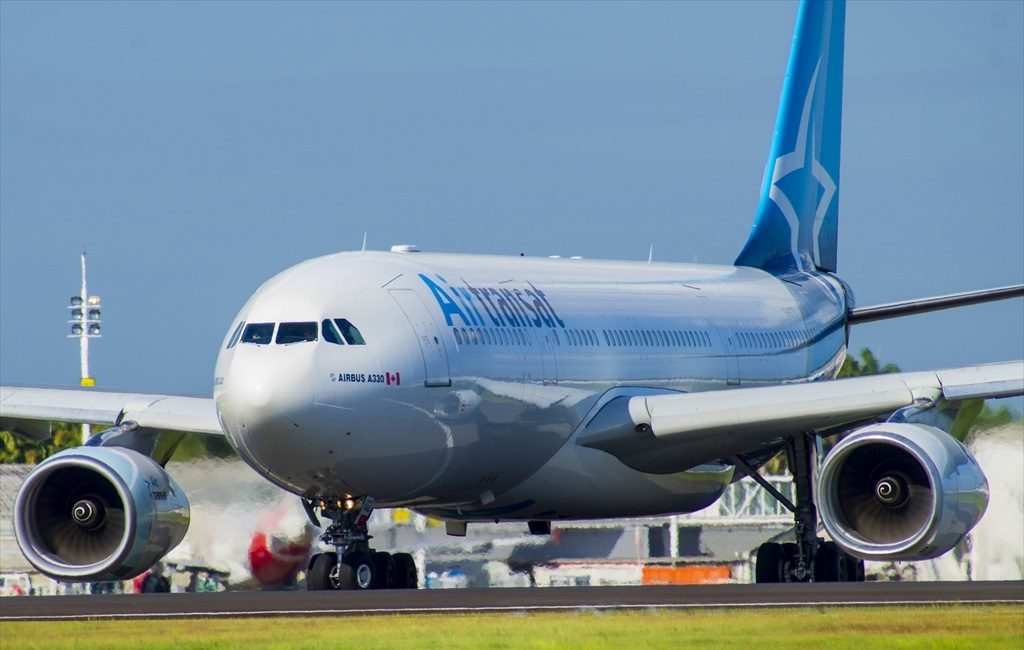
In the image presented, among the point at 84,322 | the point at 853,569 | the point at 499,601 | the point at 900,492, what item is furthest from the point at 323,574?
the point at 84,322

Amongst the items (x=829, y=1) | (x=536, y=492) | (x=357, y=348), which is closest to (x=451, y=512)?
(x=536, y=492)

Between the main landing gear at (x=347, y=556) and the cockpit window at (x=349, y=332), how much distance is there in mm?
1670

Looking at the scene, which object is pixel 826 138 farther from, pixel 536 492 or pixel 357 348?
pixel 357 348

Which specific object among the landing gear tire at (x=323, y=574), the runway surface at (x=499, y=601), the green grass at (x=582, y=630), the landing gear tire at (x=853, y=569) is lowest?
the green grass at (x=582, y=630)

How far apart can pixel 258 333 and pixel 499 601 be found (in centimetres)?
382

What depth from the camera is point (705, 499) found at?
25.3 meters

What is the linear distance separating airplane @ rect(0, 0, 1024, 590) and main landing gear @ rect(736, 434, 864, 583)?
29 millimetres

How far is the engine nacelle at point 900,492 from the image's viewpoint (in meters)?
18.5

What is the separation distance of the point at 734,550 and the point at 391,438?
15.0 meters

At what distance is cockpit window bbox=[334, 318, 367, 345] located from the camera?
18.9 metres

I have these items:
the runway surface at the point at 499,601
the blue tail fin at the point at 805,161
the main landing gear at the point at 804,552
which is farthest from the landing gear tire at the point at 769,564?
the blue tail fin at the point at 805,161

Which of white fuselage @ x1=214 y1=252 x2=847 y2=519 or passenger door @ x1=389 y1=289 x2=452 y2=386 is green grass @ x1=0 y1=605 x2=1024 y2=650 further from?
passenger door @ x1=389 y1=289 x2=452 y2=386

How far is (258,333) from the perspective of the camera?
18844 mm

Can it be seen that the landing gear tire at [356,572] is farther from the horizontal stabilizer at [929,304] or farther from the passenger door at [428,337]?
the horizontal stabilizer at [929,304]
